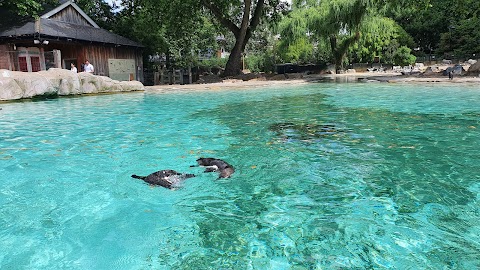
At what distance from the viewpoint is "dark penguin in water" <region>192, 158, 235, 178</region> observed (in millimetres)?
5632

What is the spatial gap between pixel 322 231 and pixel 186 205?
170cm

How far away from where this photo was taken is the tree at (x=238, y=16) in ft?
89.1

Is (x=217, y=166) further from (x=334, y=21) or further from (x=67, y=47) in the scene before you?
(x=334, y=21)

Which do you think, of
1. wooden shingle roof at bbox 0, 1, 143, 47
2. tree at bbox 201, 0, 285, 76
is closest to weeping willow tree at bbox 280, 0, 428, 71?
tree at bbox 201, 0, 285, 76

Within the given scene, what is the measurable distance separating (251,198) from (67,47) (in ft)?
80.9

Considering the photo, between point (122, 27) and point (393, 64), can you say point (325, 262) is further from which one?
point (393, 64)

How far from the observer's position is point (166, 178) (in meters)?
5.34

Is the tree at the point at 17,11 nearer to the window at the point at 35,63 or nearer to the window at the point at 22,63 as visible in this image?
the window at the point at 22,63

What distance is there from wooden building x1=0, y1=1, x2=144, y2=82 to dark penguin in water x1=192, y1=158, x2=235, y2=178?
713 inches

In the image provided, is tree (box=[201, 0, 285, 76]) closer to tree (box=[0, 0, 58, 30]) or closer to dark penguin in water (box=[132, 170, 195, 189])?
tree (box=[0, 0, 58, 30])

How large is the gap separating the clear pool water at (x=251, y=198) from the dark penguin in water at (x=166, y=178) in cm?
12

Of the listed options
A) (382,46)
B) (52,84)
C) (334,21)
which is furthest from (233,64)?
(382,46)

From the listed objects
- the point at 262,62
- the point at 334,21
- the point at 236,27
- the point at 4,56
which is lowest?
the point at 4,56

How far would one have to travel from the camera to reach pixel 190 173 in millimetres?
5785
